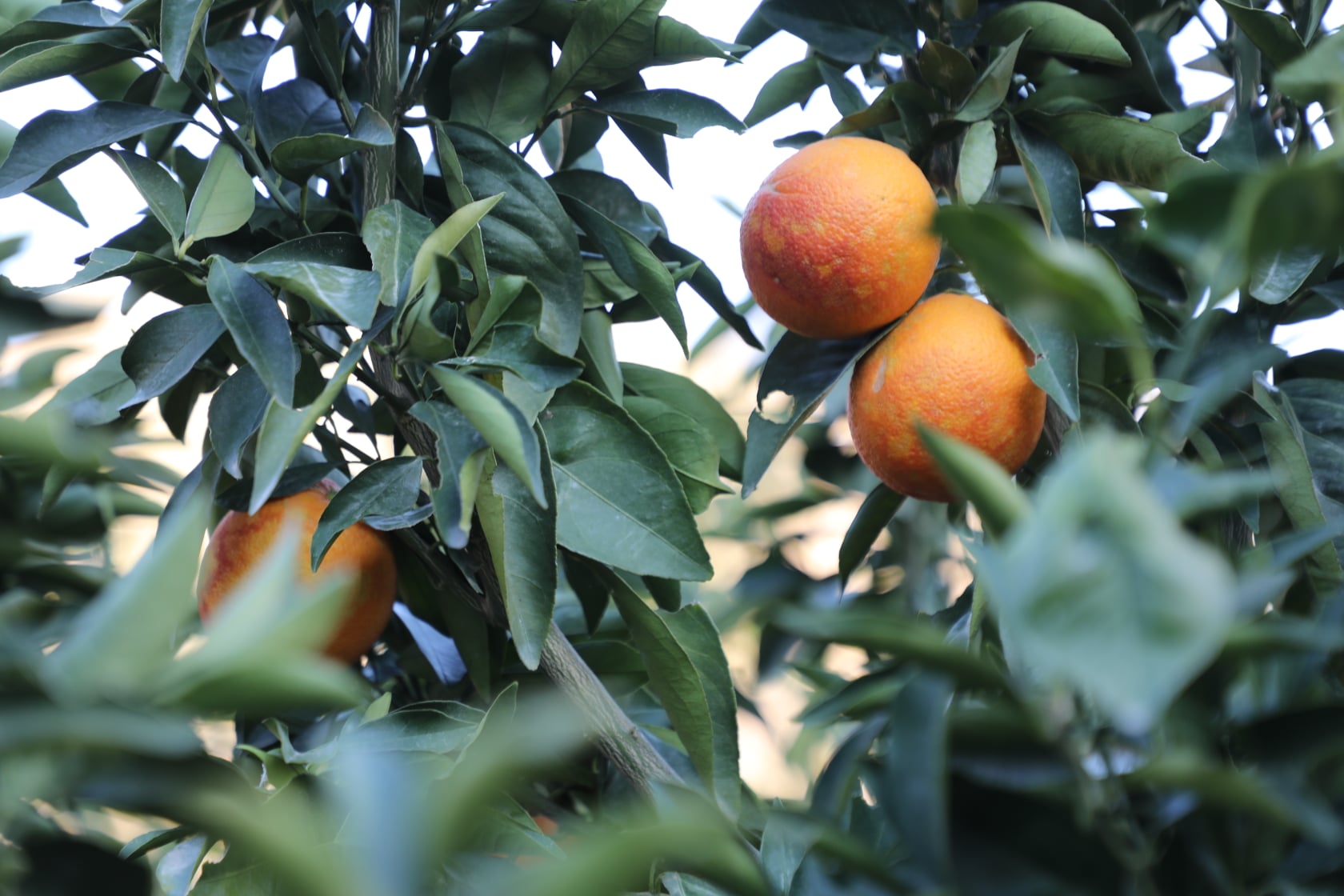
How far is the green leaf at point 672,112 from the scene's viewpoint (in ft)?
2.28

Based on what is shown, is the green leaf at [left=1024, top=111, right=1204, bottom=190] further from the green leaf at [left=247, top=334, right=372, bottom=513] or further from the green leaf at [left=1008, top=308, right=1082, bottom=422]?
the green leaf at [left=247, top=334, right=372, bottom=513]

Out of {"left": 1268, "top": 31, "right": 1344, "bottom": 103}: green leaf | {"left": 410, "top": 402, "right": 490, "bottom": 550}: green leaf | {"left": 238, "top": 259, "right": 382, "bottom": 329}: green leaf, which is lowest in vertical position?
{"left": 410, "top": 402, "right": 490, "bottom": 550}: green leaf

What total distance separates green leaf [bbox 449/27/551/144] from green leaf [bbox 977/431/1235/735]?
1.79 feet

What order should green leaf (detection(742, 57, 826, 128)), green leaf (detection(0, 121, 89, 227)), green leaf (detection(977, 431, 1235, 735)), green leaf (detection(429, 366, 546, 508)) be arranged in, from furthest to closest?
green leaf (detection(742, 57, 826, 128)) → green leaf (detection(0, 121, 89, 227)) → green leaf (detection(429, 366, 546, 508)) → green leaf (detection(977, 431, 1235, 735))

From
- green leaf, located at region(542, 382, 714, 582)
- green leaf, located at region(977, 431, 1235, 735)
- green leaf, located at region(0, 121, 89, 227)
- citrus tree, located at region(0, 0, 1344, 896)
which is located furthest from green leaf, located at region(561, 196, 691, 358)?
green leaf, located at region(977, 431, 1235, 735)

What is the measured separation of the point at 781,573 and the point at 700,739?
53 centimetres

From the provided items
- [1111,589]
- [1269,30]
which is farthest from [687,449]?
[1111,589]

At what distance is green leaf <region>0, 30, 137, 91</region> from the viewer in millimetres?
583

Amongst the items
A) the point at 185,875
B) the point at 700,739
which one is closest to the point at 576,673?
the point at 700,739

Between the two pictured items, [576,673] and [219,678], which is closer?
[219,678]

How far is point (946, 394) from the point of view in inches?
24.9

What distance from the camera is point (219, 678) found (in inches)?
8.9

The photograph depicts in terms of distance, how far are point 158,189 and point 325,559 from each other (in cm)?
21

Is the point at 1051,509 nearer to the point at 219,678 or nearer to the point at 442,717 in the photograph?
the point at 219,678
